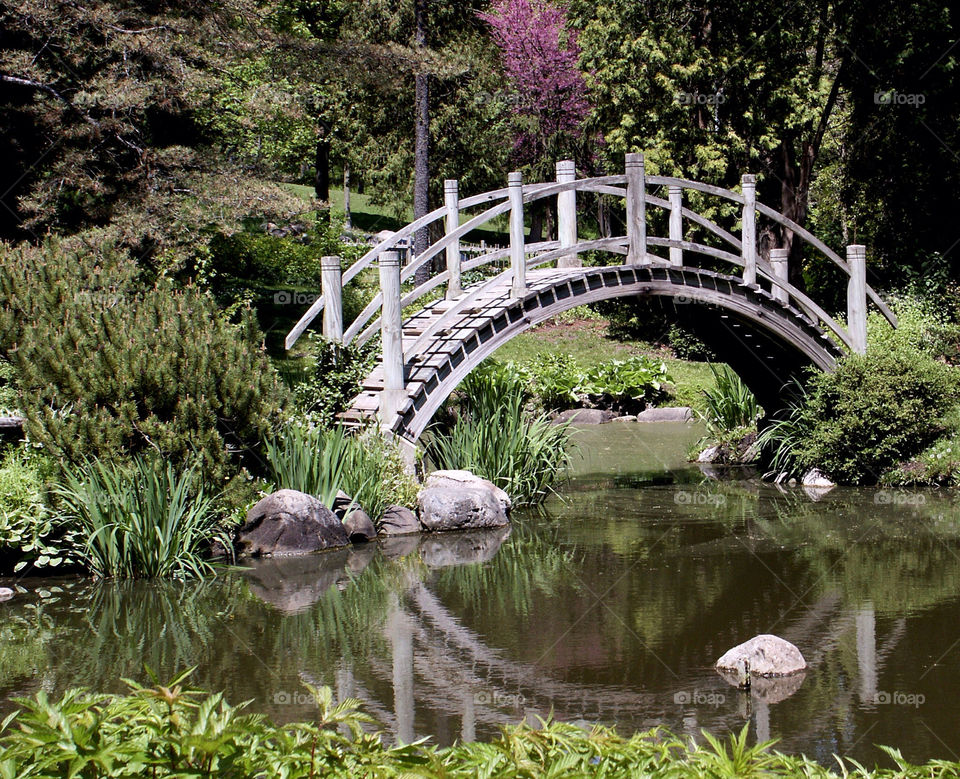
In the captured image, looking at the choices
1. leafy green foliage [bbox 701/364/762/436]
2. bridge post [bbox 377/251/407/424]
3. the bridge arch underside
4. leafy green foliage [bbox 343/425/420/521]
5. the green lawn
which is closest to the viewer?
leafy green foliage [bbox 343/425/420/521]

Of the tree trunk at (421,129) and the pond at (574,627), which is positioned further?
the tree trunk at (421,129)

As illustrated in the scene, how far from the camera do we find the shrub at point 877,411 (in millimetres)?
12938

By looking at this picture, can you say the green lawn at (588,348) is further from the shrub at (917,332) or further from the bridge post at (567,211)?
the bridge post at (567,211)

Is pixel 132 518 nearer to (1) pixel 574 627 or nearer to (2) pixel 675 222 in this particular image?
(1) pixel 574 627

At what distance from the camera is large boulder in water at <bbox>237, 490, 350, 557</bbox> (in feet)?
33.1

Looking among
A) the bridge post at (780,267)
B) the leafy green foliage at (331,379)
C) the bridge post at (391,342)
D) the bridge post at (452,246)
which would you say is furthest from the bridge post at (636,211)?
the leafy green foliage at (331,379)

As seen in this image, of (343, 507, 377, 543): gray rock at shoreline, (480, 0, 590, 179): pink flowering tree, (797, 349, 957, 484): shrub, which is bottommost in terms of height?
(343, 507, 377, 543): gray rock at shoreline

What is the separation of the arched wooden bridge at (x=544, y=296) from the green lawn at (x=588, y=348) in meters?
7.56

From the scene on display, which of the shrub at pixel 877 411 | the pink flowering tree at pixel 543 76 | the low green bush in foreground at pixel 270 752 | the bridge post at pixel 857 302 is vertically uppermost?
the pink flowering tree at pixel 543 76

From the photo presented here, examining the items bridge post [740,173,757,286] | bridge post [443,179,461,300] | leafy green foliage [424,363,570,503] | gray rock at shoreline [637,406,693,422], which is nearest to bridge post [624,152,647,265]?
bridge post [740,173,757,286]

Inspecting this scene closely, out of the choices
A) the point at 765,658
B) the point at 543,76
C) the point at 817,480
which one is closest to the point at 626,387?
the point at 817,480

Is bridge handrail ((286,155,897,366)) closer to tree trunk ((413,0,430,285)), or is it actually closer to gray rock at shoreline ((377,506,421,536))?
gray rock at shoreline ((377,506,421,536))

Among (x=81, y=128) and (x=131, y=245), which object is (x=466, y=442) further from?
(x=81, y=128)

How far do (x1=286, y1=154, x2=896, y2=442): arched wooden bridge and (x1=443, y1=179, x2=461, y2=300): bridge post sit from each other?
18 mm
